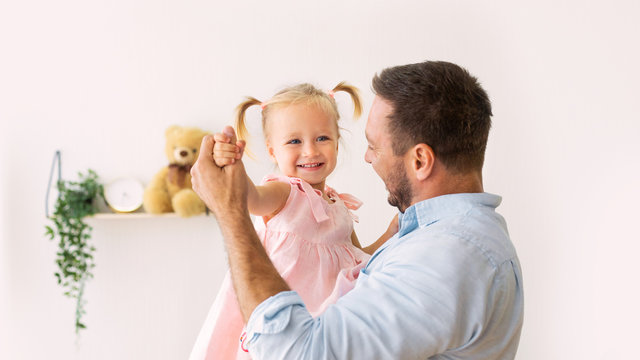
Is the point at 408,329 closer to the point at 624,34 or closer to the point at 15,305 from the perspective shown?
the point at 624,34

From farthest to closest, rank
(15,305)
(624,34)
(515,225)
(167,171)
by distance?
(15,305) < (167,171) < (515,225) < (624,34)

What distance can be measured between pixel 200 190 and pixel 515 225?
1.99m

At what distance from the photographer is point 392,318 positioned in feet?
2.91

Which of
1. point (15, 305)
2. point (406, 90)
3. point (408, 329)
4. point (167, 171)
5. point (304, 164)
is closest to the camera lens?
point (408, 329)

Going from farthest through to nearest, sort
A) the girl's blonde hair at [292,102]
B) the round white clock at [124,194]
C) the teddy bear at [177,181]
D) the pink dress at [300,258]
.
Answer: the round white clock at [124,194] < the teddy bear at [177,181] < the girl's blonde hair at [292,102] < the pink dress at [300,258]

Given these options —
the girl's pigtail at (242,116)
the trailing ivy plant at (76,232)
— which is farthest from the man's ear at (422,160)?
the trailing ivy plant at (76,232)

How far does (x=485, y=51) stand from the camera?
9.00ft

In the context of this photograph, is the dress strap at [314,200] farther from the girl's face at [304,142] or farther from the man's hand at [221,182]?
the man's hand at [221,182]

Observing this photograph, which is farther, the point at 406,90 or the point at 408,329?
the point at 406,90

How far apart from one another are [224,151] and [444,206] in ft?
1.46

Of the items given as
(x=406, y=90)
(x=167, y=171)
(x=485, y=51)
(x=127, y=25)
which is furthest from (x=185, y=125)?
(x=406, y=90)

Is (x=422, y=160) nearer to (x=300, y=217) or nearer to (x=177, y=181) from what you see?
(x=300, y=217)

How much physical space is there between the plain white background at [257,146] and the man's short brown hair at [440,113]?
5.49 feet

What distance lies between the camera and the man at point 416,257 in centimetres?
89
